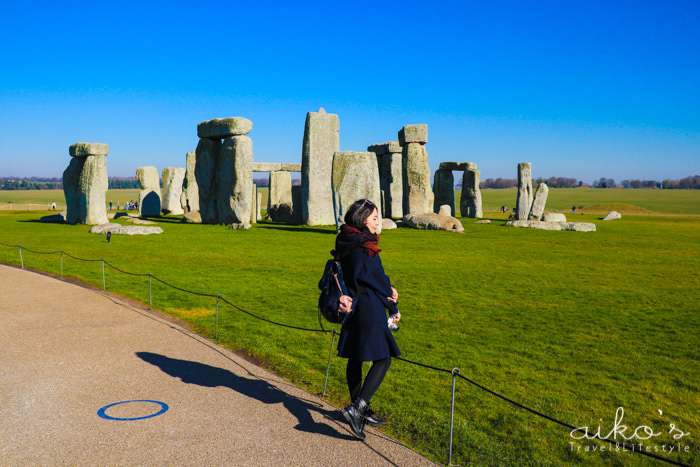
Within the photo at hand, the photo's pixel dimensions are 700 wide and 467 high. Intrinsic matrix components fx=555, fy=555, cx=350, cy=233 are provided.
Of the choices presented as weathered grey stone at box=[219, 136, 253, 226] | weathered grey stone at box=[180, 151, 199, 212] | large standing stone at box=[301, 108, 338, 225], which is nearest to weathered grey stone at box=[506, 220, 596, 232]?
large standing stone at box=[301, 108, 338, 225]

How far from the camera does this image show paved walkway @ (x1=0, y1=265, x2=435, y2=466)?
12.5 ft

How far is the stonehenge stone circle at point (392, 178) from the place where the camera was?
1225 inches

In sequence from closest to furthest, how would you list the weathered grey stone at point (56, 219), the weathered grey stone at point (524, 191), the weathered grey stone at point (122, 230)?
1. the weathered grey stone at point (122, 230)
2. the weathered grey stone at point (56, 219)
3. the weathered grey stone at point (524, 191)

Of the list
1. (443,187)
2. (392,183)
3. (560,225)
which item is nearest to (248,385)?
(560,225)

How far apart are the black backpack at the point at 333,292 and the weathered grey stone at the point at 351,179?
16.5 m

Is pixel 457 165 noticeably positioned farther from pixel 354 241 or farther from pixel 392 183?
pixel 354 241

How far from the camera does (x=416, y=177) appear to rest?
2803 cm

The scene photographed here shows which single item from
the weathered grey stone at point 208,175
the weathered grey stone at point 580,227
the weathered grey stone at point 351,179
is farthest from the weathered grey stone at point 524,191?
the weathered grey stone at point 208,175

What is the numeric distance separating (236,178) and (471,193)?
15239 mm

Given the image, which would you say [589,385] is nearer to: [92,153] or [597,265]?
[597,265]

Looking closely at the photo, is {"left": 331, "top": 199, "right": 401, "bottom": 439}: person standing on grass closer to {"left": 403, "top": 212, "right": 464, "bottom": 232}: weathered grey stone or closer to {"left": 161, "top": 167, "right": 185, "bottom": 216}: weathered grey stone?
{"left": 403, "top": 212, "right": 464, "bottom": 232}: weathered grey stone

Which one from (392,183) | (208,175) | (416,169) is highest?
(416,169)

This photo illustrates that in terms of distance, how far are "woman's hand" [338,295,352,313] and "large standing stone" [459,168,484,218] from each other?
29760 millimetres

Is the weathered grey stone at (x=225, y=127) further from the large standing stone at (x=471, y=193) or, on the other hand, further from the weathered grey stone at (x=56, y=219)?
the large standing stone at (x=471, y=193)
